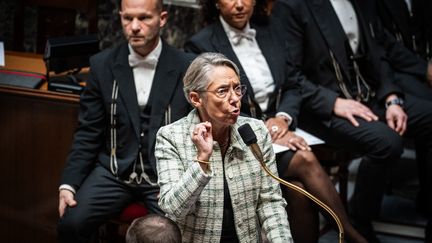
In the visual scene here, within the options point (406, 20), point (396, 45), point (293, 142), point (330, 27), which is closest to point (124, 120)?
point (293, 142)

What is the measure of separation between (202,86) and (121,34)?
199cm

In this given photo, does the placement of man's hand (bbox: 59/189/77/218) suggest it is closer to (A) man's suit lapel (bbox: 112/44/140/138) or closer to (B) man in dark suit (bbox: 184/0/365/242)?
(A) man's suit lapel (bbox: 112/44/140/138)

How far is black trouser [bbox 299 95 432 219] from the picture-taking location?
13.0 feet

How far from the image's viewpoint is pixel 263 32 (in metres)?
3.93

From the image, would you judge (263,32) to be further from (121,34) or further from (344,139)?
(121,34)

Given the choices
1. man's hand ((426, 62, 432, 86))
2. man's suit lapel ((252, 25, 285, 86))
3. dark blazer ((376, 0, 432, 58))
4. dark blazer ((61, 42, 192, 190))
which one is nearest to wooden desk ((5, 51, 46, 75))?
dark blazer ((61, 42, 192, 190))

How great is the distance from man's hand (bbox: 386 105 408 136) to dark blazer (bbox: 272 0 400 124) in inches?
3.8

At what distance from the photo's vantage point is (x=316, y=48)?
13.4 feet

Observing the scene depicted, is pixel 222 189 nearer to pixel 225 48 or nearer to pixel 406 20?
pixel 225 48

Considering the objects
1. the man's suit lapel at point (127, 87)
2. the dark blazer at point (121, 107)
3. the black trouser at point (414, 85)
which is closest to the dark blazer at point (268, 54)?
the dark blazer at point (121, 107)

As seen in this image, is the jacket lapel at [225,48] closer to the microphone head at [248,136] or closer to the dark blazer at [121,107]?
the dark blazer at [121,107]

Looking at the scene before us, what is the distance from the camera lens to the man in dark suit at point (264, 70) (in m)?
3.54

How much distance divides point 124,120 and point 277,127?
0.69m

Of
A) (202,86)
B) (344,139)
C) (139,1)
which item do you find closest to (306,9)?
(344,139)
